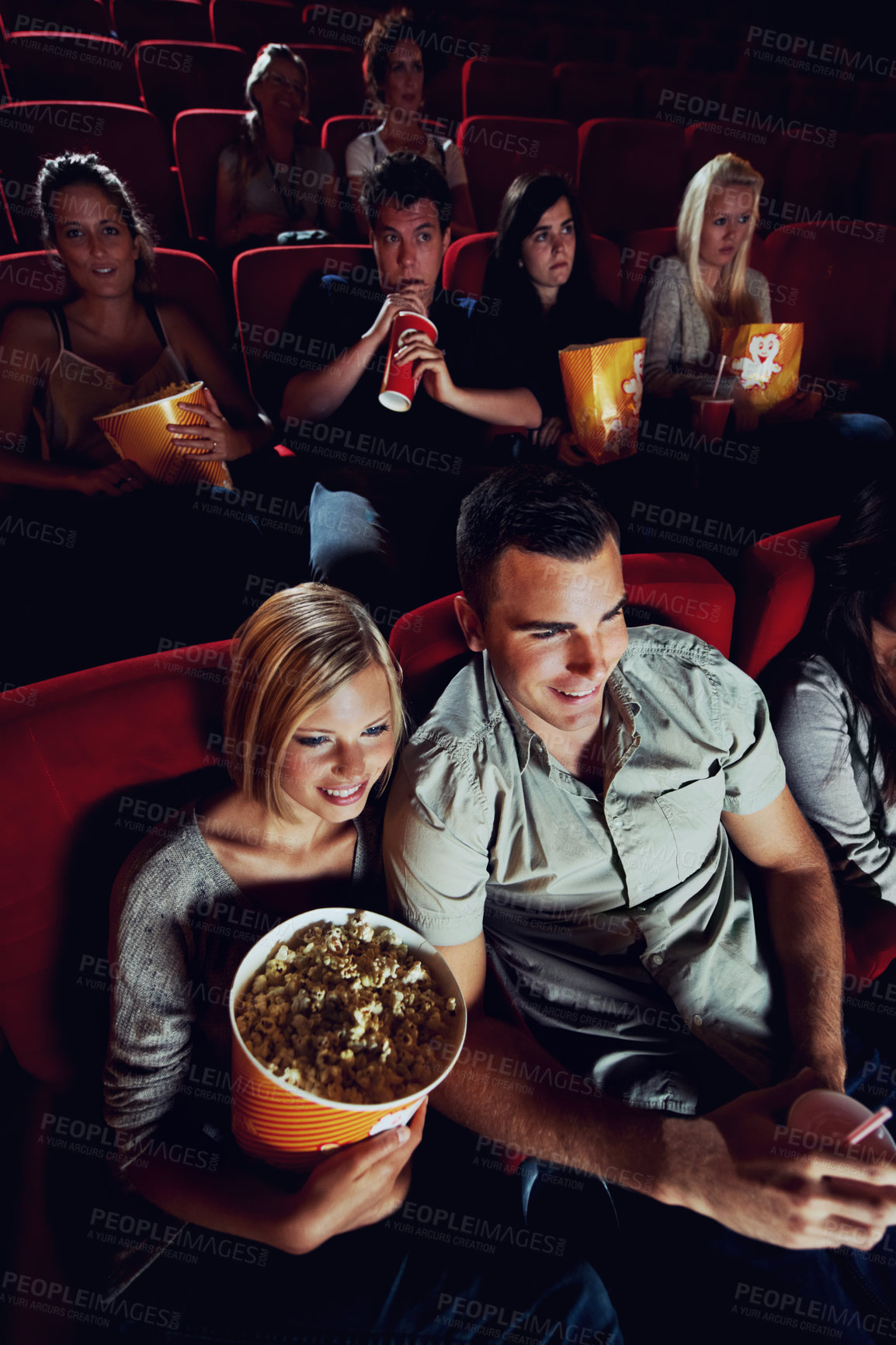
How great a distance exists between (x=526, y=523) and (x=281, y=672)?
0.34 metres

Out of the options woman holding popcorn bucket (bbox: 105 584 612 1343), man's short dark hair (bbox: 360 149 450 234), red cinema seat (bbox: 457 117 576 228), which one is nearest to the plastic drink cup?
woman holding popcorn bucket (bbox: 105 584 612 1343)

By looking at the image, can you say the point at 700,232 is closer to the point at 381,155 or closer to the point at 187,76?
the point at 381,155

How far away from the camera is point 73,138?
109 inches

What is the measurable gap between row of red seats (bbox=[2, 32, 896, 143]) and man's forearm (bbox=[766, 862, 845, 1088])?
4094 millimetres

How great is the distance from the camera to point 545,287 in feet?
6.91

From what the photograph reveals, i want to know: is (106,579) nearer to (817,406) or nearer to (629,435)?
(629,435)

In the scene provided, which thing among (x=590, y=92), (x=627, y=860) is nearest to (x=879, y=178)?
(x=590, y=92)

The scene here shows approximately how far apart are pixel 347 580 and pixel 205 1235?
42.3 inches

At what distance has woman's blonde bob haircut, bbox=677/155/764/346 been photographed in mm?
2277

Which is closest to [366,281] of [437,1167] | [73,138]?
[73,138]

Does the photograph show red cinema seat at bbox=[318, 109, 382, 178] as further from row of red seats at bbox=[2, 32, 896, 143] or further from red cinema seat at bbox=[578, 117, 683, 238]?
red cinema seat at bbox=[578, 117, 683, 238]

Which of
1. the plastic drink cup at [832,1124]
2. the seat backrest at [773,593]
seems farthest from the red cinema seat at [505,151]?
the plastic drink cup at [832,1124]

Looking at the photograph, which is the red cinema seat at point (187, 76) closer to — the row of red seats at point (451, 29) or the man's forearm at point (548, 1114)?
the row of red seats at point (451, 29)

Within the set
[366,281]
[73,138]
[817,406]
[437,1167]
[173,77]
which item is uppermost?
[173,77]
